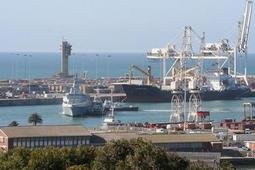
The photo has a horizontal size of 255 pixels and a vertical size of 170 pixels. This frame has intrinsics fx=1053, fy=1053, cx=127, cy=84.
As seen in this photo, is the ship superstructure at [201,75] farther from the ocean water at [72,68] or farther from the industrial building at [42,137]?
the industrial building at [42,137]

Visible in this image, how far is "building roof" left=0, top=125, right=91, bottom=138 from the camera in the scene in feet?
69.6

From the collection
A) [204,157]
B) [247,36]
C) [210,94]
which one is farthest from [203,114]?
[247,36]

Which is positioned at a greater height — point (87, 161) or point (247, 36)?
point (247, 36)

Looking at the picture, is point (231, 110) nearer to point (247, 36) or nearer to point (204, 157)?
point (247, 36)

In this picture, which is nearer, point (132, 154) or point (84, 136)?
point (132, 154)

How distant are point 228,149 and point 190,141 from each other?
106cm

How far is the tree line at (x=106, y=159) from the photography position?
505 inches

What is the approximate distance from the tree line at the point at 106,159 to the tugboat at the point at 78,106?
74.6ft

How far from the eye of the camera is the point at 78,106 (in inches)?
1501

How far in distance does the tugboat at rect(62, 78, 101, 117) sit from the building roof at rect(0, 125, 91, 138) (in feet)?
52.4

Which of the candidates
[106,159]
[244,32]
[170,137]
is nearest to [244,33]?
[244,32]

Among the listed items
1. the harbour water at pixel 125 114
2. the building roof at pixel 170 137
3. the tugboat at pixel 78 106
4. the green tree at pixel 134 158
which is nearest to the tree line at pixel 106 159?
the green tree at pixel 134 158

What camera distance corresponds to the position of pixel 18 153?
14914mm

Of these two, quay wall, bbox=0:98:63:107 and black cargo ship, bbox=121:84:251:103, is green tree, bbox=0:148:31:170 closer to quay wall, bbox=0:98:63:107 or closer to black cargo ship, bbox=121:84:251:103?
quay wall, bbox=0:98:63:107
